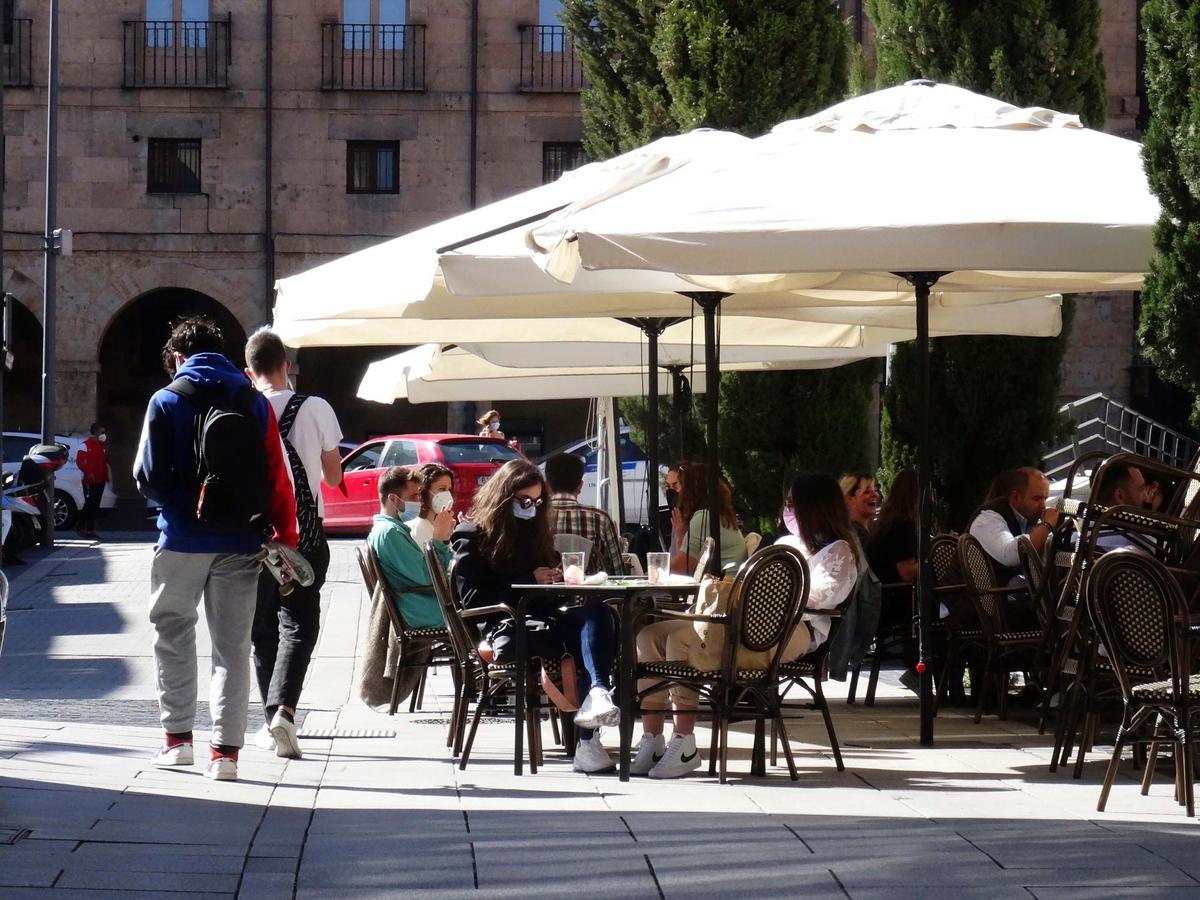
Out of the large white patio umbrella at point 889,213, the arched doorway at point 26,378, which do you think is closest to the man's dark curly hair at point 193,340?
the large white patio umbrella at point 889,213

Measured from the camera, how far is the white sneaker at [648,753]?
7723 mm

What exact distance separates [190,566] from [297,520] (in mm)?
Result: 1000

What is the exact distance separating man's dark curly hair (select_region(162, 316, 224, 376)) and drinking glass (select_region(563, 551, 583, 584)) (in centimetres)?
166

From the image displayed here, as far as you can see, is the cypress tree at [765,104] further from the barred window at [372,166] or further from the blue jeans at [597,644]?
the barred window at [372,166]

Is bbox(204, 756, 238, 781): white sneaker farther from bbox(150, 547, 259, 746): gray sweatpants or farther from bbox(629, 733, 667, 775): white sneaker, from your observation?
bbox(629, 733, 667, 775): white sneaker

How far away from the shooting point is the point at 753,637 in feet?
24.8

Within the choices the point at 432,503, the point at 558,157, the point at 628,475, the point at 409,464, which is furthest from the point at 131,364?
the point at 432,503

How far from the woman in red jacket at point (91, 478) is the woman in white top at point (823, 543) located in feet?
62.3

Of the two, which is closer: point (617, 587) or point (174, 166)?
point (617, 587)

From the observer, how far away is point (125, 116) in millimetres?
33688

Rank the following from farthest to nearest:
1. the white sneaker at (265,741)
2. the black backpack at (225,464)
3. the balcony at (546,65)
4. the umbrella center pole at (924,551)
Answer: the balcony at (546,65)
the umbrella center pole at (924,551)
the white sneaker at (265,741)
the black backpack at (225,464)

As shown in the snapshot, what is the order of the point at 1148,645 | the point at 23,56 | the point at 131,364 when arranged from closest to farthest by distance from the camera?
the point at 1148,645 → the point at 23,56 → the point at 131,364

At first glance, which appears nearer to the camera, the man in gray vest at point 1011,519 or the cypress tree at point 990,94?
the man in gray vest at point 1011,519

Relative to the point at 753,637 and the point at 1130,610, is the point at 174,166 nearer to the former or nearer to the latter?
the point at 753,637
